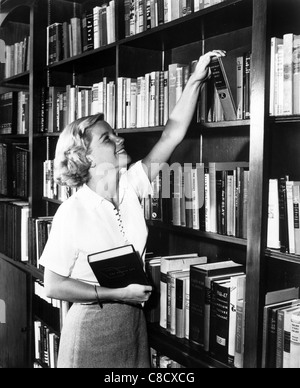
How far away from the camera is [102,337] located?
5.72 ft

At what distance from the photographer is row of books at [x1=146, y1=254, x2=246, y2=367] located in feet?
5.16

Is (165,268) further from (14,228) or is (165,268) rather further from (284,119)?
(14,228)

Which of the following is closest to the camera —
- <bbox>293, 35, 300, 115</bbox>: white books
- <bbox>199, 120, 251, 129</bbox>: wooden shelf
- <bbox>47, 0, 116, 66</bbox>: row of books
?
<bbox>293, 35, 300, 115</bbox>: white books

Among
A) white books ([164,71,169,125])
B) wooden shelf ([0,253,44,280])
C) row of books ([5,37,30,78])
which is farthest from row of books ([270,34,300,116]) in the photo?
row of books ([5,37,30,78])

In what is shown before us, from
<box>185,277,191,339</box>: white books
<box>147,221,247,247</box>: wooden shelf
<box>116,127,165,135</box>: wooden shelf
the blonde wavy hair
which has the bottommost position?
<box>185,277,191,339</box>: white books

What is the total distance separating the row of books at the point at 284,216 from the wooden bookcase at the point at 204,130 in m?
0.02

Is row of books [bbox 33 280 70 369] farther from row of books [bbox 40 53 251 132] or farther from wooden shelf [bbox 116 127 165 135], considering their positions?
wooden shelf [bbox 116 127 165 135]

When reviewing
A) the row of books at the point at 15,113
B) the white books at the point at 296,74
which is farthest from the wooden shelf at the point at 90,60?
the white books at the point at 296,74

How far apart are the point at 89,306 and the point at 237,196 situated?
2.26 ft

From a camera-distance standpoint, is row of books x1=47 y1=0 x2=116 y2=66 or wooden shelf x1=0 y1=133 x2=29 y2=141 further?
wooden shelf x1=0 y1=133 x2=29 y2=141

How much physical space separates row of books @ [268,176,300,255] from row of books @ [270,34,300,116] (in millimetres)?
219

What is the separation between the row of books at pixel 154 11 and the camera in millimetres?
1768

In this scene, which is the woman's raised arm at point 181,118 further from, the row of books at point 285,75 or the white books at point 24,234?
the white books at point 24,234
